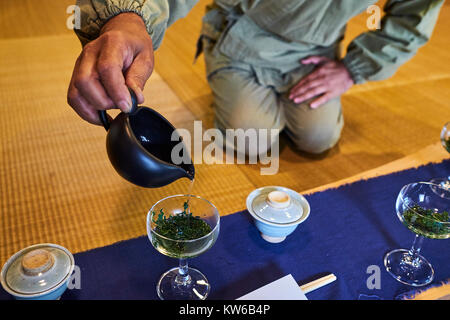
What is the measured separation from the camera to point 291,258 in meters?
0.85

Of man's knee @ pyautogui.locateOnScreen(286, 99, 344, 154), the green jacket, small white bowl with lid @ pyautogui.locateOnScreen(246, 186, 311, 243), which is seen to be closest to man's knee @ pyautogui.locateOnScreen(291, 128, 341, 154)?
man's knee @ pyautogui.locateOnScreen(286, 99, 344, 154)

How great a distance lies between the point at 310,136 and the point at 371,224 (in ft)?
2.37

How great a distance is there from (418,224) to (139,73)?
686 mm

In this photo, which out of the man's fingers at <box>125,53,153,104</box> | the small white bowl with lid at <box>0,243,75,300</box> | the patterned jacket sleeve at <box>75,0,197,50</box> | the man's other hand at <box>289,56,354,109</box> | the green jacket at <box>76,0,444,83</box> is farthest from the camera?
the man's other hand at <box>289,56,354,109</box>

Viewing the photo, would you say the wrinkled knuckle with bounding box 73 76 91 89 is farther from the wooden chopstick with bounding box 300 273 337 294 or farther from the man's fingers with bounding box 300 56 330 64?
the man's fingers with bounding box 300 56 330 64

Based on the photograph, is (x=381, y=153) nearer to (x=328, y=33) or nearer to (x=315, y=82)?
(x=315, y=82)

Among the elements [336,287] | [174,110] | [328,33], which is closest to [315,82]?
[328,33]

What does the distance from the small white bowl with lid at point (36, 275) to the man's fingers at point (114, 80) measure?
306 mm

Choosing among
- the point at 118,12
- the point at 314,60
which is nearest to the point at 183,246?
the point at 118,12

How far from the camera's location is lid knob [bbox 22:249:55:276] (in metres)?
0.66

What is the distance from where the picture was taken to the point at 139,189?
1.33m

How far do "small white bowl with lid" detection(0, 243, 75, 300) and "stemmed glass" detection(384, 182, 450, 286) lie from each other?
2.24ft

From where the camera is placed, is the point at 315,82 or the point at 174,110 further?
the point at 174,110

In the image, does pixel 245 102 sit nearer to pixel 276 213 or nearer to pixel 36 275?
pixel 276 213
